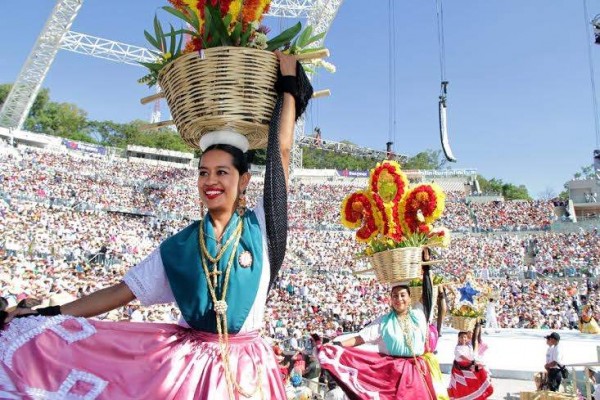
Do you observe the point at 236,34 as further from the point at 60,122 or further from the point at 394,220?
the point at 60,122

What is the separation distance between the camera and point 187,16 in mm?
1982

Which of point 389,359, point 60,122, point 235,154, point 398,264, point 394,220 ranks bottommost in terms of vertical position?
point 389,359

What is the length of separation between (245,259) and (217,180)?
329 millimetres

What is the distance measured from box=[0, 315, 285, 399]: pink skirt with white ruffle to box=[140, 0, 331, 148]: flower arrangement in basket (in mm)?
784

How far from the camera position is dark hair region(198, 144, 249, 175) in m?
1.95

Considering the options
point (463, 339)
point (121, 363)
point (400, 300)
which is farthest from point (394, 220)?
point (121, 363)

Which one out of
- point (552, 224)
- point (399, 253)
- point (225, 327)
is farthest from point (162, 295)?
point (552, 224)

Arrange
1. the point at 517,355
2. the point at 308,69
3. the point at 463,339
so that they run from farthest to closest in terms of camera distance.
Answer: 1. the point at 517,355
2. the point at 463,339
3. the point at 308,69

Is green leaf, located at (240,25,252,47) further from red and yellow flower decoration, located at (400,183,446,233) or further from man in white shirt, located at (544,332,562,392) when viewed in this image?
man in white shirt, located at (544,332,562,392)

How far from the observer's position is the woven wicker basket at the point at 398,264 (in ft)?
13.7

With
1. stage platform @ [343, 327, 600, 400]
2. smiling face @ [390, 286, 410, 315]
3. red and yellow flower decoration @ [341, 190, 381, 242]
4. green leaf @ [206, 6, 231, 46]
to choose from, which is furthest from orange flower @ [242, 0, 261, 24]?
stage platform @ [343, 327, 600, 400]

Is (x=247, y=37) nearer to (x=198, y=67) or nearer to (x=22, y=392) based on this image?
(x=198, y=67)

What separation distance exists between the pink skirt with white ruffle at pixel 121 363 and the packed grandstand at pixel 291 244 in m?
3.75

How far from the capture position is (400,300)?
157 inches
